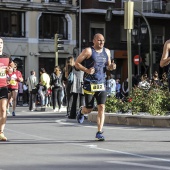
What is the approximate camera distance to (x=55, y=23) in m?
47.8

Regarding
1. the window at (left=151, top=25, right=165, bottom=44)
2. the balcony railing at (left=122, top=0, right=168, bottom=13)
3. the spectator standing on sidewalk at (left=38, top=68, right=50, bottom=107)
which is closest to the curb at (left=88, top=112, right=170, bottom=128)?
the spectator standing on sidewalk at (left=38, top=68, right=50, bottom=107)

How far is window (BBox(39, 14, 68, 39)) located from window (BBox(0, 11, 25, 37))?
154 centimetres

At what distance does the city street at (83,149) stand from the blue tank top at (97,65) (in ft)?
3.84

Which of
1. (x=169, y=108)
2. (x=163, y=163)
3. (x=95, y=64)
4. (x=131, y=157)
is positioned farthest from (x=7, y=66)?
(x=169, y=108)

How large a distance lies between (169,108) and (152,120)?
1288 mm

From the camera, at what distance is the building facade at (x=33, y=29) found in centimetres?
4534

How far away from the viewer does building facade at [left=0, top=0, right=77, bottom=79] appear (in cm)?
4534

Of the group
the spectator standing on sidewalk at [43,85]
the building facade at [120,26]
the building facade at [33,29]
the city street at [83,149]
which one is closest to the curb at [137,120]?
the city street at [83,149]

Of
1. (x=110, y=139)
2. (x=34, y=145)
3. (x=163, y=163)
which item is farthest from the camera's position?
(x=110, y=139)

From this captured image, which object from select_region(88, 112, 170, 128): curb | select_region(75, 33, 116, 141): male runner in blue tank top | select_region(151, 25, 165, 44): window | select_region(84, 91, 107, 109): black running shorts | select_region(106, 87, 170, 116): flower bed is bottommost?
select_region(88, 112, 170, 128): curb

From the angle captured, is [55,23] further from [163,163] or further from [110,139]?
[163,163]

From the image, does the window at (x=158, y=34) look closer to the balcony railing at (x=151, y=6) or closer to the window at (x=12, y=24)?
the balcony railing at (x=151, y=6)

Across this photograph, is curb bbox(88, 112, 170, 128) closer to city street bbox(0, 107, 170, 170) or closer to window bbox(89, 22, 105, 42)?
city street bbox(0, 107, 170, 170)

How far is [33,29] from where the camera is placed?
46.2 meters
